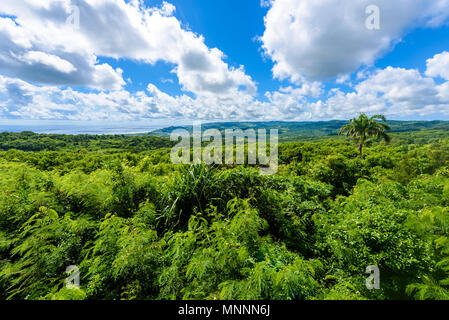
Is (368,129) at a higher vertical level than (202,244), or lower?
higher

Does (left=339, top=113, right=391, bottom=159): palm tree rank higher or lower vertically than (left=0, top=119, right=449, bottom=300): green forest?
higher

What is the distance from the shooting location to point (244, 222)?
2.57 metres

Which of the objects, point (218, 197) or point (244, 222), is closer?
point (244, 222)

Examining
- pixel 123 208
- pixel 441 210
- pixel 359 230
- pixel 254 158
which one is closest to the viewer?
pixel 359 230

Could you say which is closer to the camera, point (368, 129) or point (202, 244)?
point (202, 244)

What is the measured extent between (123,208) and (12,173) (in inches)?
118

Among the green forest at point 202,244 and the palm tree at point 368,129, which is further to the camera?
the palm tree at point 368,129

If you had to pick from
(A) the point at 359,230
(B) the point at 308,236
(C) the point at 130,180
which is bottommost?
(B) the point at 308,236

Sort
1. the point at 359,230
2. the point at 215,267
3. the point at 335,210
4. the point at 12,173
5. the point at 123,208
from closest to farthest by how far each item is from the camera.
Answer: the point at 215,267 < the point at 359,230 < the point at 123,208 < the point at 12,173 < the point at 335,210

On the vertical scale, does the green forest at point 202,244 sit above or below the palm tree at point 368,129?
below

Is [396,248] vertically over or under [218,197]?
under

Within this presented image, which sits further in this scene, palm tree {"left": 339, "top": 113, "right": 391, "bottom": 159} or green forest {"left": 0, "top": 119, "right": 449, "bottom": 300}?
palm tree {"left": 339, "top": 113, "right": 391, "bottom": 159}
